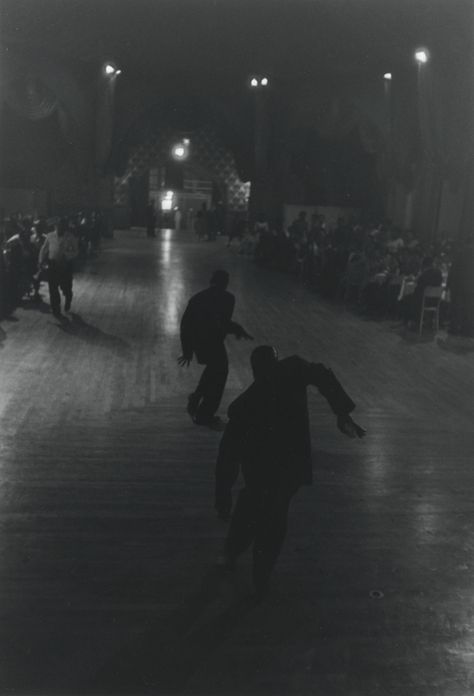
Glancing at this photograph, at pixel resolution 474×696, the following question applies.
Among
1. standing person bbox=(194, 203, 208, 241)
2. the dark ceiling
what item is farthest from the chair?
standing person bbox=(194, 203, 208, 241)

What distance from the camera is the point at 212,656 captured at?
4.32 meters

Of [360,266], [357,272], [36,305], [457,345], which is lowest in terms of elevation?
[36,305]

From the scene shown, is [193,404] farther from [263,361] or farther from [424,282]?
[424,282]

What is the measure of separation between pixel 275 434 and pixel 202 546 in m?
1.12

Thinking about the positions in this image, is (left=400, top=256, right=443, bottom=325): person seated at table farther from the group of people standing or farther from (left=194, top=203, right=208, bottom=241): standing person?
(left=194, top=203, right=208, bottom=241): standing person

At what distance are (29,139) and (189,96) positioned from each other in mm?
7007

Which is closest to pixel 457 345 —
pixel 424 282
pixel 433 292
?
pixel 433 292

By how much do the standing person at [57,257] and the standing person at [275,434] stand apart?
365 inches

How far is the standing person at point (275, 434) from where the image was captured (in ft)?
15.9

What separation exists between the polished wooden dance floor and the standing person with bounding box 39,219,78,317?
277 cm

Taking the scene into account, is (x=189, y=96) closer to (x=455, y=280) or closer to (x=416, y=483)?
(x=455, y=280)

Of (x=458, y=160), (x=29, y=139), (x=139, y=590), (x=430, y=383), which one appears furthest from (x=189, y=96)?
(x=139, y=590)

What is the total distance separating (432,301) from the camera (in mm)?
14086

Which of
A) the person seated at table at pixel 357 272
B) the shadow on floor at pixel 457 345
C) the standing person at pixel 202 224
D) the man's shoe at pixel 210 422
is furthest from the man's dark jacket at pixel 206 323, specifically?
the standing person at pixel 202 224
